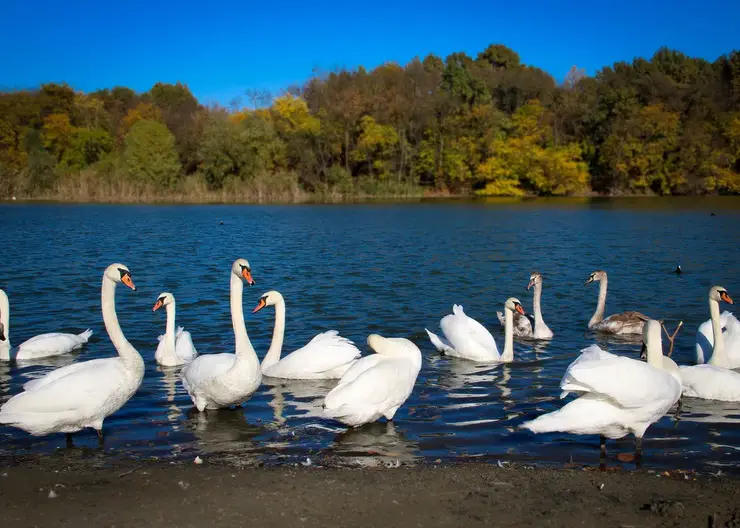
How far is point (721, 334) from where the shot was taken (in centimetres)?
915

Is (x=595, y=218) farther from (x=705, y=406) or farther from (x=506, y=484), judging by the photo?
(x=506, y=484)

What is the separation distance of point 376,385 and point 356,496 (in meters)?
1.76

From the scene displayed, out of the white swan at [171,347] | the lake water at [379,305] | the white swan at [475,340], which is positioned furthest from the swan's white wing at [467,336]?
the white swan at [171,347]

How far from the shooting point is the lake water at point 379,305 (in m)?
6.66

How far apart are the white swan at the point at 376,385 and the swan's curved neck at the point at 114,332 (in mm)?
1670

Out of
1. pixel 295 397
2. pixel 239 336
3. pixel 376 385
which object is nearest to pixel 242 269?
pixel 239 336

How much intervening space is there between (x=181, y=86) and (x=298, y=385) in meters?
110

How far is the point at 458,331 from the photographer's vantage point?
402 inches

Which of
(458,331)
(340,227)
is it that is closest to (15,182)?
(340,227)

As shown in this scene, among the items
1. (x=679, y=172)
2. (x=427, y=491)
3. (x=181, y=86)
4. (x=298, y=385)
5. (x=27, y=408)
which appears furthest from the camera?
(x=181, y=86)

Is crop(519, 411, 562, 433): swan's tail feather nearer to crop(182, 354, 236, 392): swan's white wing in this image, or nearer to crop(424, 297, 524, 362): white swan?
crop(182, 354, 236, 392): swan's white wing

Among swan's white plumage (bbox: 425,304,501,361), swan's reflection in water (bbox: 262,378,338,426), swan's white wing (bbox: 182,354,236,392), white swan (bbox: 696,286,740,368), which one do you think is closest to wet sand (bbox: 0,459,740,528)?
swan's white wing (bbox: 182,354,236,392)

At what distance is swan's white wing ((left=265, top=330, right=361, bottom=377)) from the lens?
8.84 meters

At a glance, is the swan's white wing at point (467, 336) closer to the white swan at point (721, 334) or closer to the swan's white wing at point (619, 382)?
the white swan at point (721, 334)
